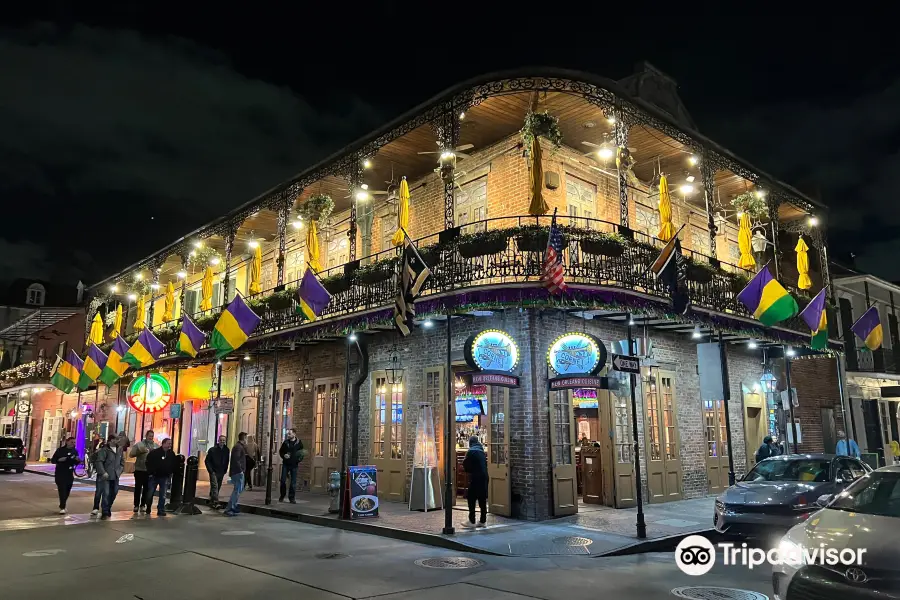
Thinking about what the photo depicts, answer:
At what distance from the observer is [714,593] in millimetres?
7254

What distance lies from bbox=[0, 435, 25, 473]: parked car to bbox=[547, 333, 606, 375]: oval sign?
29.7m

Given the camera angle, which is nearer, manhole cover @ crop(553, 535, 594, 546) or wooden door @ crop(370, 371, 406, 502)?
manhole cover @ crop(553, 535, 594, 546)

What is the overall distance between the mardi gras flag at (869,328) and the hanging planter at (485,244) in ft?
38.3

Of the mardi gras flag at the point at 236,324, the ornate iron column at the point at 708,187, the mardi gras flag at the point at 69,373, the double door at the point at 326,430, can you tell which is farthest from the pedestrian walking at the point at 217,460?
the mardi gras flag at the point at 69,373

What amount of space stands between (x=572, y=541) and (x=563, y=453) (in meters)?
3.10

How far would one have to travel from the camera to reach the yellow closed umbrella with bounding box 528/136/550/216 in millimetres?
13060

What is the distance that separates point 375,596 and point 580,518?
6798 millimetres

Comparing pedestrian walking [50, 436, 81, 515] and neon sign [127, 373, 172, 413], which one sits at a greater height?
neon sign [127, 373, 172, 413]

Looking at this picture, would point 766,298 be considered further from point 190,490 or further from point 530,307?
point 190,490

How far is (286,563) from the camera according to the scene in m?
9.02

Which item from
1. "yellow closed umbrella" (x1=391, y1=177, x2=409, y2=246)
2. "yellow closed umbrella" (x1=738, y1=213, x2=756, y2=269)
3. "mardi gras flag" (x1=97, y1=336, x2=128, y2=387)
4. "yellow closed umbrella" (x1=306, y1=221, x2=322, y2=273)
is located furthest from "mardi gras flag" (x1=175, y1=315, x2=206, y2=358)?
"yellow closed umbrella" (x1=738, y1=213, x2=756, y2=269)

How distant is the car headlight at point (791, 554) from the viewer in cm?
546

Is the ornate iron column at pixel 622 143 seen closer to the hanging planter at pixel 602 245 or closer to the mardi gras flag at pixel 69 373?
the hanging planter at pixel 602 245

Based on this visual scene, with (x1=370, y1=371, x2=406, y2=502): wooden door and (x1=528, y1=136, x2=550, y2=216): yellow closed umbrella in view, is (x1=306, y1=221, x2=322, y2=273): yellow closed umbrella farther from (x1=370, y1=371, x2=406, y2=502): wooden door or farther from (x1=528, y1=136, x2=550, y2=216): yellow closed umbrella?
(x1=528, y1=136, x2=550, y2=216): yellow closed umbrella
